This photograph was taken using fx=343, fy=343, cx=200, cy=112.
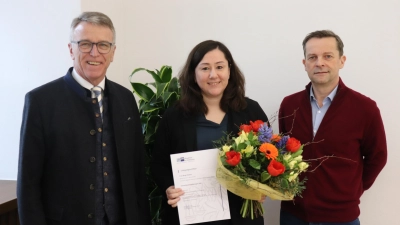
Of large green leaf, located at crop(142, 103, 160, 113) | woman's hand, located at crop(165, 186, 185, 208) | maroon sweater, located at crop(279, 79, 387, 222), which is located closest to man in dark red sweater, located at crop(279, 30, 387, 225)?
maroon sweater, located at crop(279, 79, 387, 222)

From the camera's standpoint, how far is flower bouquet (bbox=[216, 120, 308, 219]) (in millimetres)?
1542

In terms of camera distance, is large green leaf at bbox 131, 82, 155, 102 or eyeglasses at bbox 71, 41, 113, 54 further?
large green leaf at bbox 131, 82, 155, 102

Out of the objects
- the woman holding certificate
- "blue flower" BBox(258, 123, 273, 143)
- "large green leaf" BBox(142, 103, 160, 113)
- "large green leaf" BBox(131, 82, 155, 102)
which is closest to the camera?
"blue flower" BBox(258, 123, 273, 143)

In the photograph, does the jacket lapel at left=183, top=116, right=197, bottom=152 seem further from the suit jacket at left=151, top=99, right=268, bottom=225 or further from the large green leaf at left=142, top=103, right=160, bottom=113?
the large green leaf at left=142, top=103, right=160, bottom=113

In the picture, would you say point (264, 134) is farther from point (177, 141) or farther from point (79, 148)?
point (79, 148)

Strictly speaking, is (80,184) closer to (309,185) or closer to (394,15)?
(309,185)

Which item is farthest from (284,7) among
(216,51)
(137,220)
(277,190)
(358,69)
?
(137,220)

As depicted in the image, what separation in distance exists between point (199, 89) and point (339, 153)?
902 mm

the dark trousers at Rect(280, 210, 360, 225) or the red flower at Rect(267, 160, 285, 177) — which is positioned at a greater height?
the red flower at Rect(267, 160, 285, 177)

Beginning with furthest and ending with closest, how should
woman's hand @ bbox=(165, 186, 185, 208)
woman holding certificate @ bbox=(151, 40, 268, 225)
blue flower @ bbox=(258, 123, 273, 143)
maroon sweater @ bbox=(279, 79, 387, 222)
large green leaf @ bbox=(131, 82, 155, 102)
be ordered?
large green leaf @ bbox=(131, 82, 155, 102), maroon sweater @ bbox=(279, 79, 387, 222), woman holding certificate @ bbox=(151, 40, 268, 225), woman's hand @ bbox=(165, 186, 185, 208), blue flower @ bbox=(258, 123, 273, 143)

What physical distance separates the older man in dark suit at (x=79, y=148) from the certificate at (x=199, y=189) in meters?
0.25

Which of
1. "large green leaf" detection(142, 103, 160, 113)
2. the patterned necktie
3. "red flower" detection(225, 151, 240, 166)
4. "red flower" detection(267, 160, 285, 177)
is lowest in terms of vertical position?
"red flower" detection(267, 160, 285, 177)

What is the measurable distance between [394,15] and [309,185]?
1.43 meters

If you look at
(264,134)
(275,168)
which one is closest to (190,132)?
(264,134)
